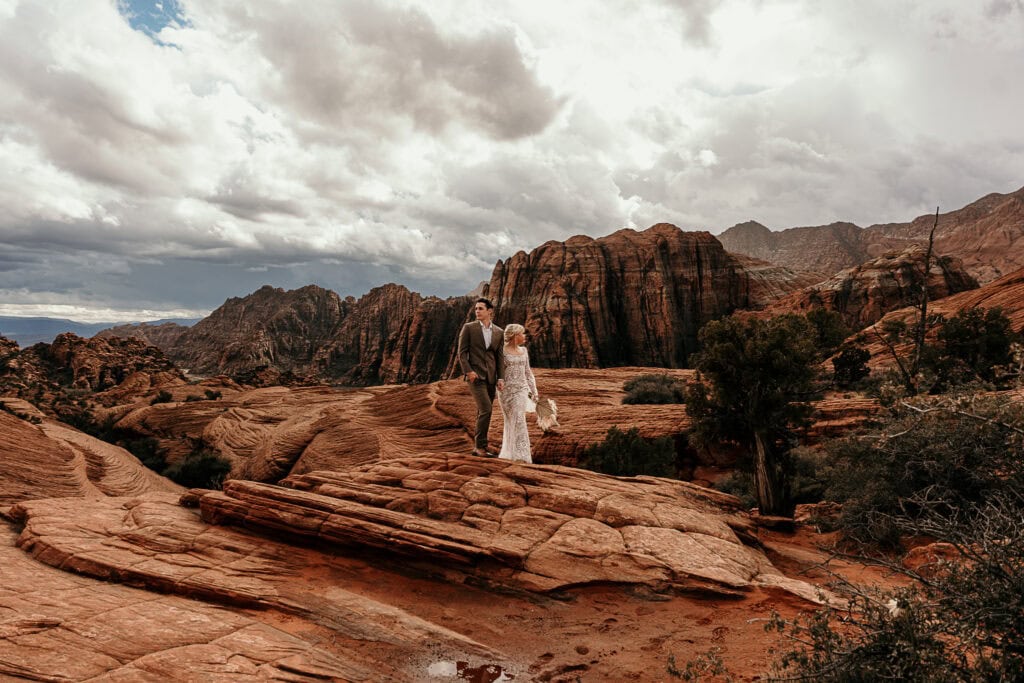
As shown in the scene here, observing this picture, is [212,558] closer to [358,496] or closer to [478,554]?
[358,496]

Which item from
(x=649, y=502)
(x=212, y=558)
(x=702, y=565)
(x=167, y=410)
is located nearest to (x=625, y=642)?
(x=702, y=565)

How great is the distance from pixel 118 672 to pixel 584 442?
17.4 m

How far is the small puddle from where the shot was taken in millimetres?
6137

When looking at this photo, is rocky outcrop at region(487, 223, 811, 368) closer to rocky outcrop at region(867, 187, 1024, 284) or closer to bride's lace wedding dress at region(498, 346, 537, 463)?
rocky outcrop at region(867, 187, 1024, 284)

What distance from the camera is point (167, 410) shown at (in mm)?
34438

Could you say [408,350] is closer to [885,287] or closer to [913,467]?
[885,287]

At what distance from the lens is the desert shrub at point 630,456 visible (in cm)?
1855

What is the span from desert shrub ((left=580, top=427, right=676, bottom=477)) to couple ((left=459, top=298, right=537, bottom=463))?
8.05 meters

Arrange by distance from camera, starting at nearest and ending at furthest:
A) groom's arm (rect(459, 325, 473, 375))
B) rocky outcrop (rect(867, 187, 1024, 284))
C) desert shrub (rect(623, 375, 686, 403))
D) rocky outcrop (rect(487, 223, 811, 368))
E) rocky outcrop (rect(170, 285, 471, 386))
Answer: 1. groom's arm (rect(459, 325, 473, 375))
2. desert shrub (rect(623, 375, 686, 403))
3. rocky outcrop (rect(487, 223, 811, 368))
4. rocky outcrop (rect(867, 187, 1024, 284))
5. rocky outcrop (rect(170, 285, 471, 386))

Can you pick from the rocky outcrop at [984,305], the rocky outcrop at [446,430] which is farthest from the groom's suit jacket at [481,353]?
the rocky outcrop at [984,305]

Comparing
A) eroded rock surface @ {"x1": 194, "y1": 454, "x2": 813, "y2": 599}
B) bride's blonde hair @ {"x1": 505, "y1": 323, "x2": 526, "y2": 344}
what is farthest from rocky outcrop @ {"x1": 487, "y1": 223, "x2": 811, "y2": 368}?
eroded rock surface @ {"x1": 194, "y1": 454, "x2": 813, "y2": 599}

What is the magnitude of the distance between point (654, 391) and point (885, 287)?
2510 inches

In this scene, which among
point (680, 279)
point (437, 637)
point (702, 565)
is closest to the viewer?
point (437, 637)

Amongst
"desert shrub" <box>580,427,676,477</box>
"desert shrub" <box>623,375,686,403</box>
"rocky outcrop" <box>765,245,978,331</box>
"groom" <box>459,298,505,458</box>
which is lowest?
"desert shrub" <box>580,427,676,477</box>
